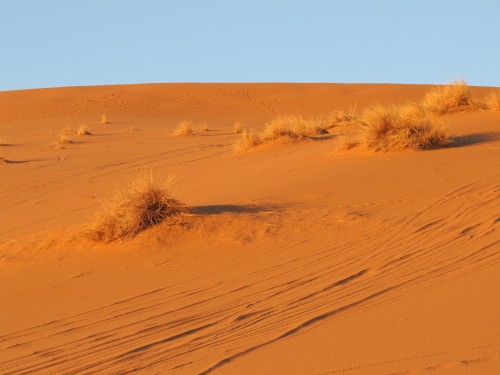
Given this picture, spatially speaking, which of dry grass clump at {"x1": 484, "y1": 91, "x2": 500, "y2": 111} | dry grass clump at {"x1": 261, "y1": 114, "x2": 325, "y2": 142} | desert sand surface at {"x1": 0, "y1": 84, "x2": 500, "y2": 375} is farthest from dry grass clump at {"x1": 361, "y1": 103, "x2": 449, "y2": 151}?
dry grass clump at {"x1": 261, "y1": 114, "x2": 325, "y2": 142}

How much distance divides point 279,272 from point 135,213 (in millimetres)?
2228

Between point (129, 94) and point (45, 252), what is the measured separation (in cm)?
3765

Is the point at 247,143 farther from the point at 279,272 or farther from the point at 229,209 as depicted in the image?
the point at 279,272

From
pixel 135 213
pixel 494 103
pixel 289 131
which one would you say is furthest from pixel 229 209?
pixel 289 131

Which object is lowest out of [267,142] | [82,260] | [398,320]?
[398,320]

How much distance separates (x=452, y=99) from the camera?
17.1 metres

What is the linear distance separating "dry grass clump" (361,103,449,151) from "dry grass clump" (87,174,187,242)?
4.58 m

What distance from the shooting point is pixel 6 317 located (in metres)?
6.88

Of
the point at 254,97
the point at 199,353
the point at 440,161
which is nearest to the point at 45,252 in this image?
the point at 199,353

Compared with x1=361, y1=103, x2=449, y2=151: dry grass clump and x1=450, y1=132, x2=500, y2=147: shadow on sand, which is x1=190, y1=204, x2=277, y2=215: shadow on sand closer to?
x1=361, y1=103, x2=449, y2=151: dry grass clump

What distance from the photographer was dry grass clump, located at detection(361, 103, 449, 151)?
12281 mm

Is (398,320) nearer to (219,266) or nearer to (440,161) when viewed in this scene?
(219,266)

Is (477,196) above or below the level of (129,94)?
below

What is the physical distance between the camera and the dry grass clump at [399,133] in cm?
1228
